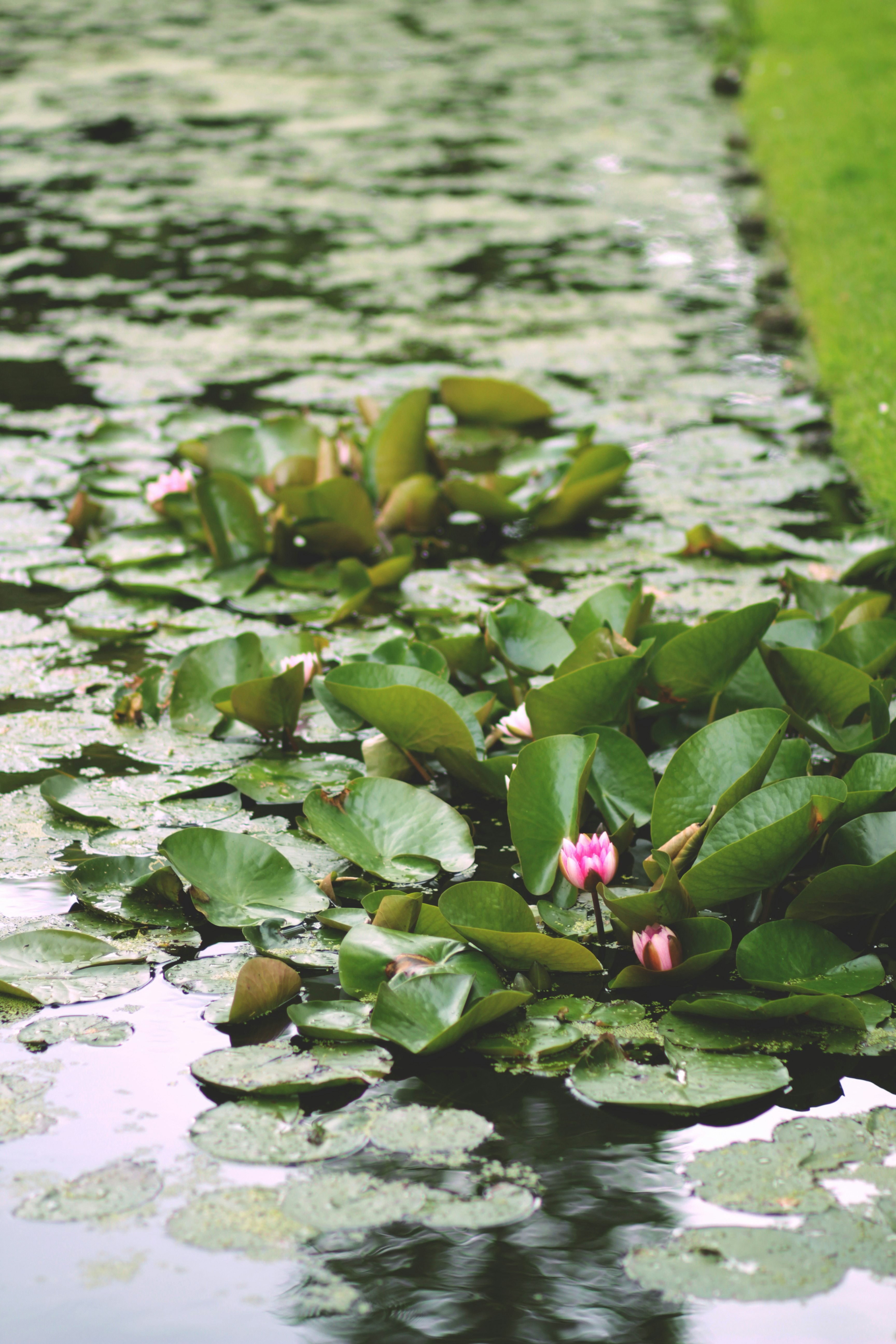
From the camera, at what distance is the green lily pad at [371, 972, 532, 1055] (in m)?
1.54

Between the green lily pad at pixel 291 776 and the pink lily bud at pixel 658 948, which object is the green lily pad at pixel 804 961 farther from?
the green lily pad at pixel 291 776

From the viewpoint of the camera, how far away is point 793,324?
4.74 m

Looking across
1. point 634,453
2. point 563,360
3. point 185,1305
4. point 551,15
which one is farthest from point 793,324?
point 551,15

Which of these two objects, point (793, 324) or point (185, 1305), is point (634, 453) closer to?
point (793, 324)

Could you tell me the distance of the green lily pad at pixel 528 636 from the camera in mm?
2295

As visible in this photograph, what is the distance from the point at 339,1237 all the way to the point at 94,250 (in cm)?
500

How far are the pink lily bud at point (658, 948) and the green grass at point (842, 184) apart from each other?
1.71 metres

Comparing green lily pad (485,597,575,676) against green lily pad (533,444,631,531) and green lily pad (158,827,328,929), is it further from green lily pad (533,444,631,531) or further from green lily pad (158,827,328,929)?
green lily pad (533,444,631,531)

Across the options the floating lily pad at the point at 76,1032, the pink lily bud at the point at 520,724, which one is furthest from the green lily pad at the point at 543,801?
the floating lily pad at the point at 76,1032

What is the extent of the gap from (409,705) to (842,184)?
4.37m

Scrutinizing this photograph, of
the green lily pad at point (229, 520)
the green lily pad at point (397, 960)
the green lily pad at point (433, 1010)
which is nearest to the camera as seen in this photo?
the green lily pad at point (433, 1010)

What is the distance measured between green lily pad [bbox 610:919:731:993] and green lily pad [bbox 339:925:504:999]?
17cm

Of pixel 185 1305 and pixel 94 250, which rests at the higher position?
pixel 94 250

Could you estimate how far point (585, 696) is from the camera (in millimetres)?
2029
